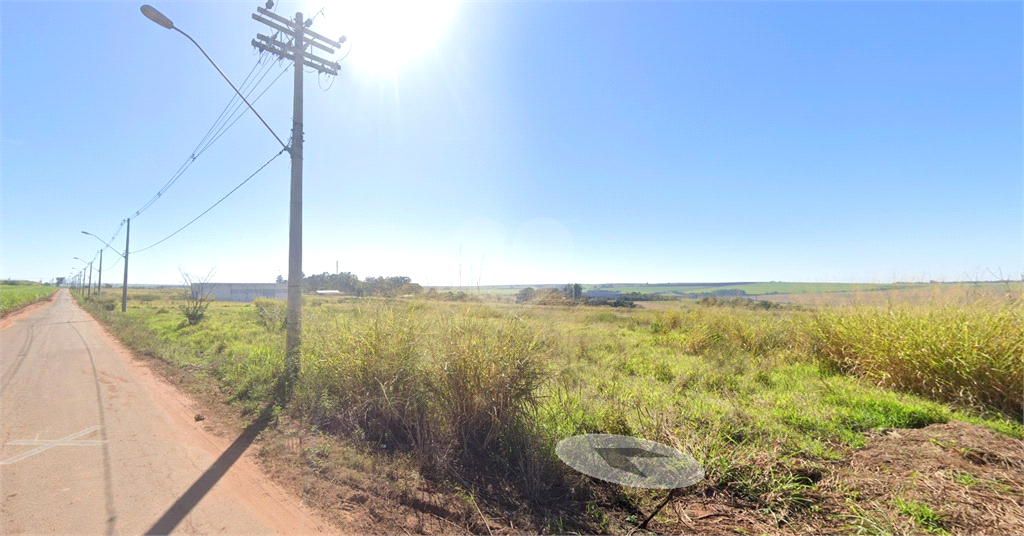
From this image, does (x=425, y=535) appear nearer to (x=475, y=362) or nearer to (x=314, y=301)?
(x=475, y=362)

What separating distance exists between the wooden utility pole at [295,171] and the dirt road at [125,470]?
4.68 ft

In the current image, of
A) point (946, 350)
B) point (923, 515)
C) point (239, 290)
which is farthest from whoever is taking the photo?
point (239, 290)

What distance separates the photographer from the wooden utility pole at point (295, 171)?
623 cm

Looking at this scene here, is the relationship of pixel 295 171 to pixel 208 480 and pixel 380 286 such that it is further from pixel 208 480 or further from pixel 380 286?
pixel 208 480

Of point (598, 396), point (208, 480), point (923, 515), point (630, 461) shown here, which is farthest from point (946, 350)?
point (208, 480)

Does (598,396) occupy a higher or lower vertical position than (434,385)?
lower

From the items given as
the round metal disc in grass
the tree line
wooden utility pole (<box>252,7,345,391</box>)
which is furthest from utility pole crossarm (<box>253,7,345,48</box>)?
the round metal disc in grass

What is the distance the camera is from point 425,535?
272cm

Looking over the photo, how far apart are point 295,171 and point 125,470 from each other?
4559 millimetres

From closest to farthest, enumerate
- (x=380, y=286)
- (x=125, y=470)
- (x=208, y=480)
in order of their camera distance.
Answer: (x=208, y=480) < (x=125, y=470) < (x=380, y=286)

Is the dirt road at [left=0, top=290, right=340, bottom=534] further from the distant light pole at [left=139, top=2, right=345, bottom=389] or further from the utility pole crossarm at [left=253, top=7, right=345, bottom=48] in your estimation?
the utility pole crossarm at [left=253, top=7, right=345, bottom=48]

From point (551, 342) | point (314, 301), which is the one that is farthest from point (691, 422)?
point (314, 301)

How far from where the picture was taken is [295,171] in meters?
6.59

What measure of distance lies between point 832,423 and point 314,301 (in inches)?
353
